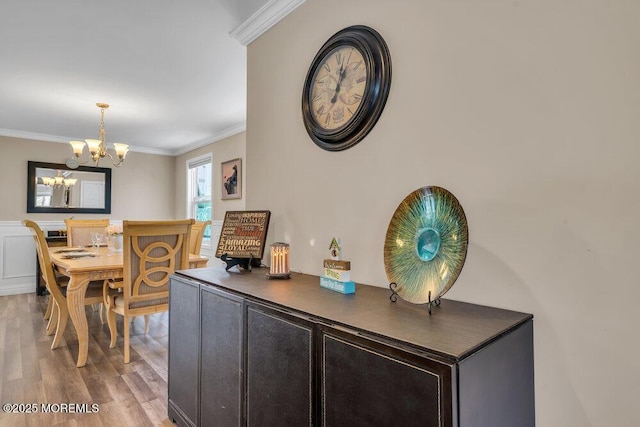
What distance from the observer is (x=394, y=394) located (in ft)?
2.52

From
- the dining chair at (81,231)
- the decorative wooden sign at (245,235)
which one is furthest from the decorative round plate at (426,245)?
the dining chair at (81,231)

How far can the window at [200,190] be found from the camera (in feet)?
17.3

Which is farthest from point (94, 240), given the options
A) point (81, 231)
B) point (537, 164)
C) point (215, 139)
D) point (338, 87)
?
point (537, 164)

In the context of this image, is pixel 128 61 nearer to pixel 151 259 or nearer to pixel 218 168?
pixel 151 259

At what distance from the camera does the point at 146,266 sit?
102 inches

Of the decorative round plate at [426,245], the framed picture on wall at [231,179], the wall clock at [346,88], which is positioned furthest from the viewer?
the framed picture on wall at [231,179]

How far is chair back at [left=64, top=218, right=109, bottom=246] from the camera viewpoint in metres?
4.12

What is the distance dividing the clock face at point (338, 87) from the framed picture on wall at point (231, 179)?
2.91 meters

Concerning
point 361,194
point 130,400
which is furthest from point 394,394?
point 130,400

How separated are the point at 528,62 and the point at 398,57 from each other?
496 millimetres

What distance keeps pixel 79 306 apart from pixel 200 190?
10.4 ft

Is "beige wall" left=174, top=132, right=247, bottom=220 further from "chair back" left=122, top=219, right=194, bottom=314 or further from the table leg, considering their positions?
the table leg

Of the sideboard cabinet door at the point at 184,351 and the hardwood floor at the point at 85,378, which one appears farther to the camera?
the hardwood floor at the point at 85,378

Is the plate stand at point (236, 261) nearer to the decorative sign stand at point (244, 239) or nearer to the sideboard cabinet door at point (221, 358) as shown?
the decorative sign stand at point (244, 239)
